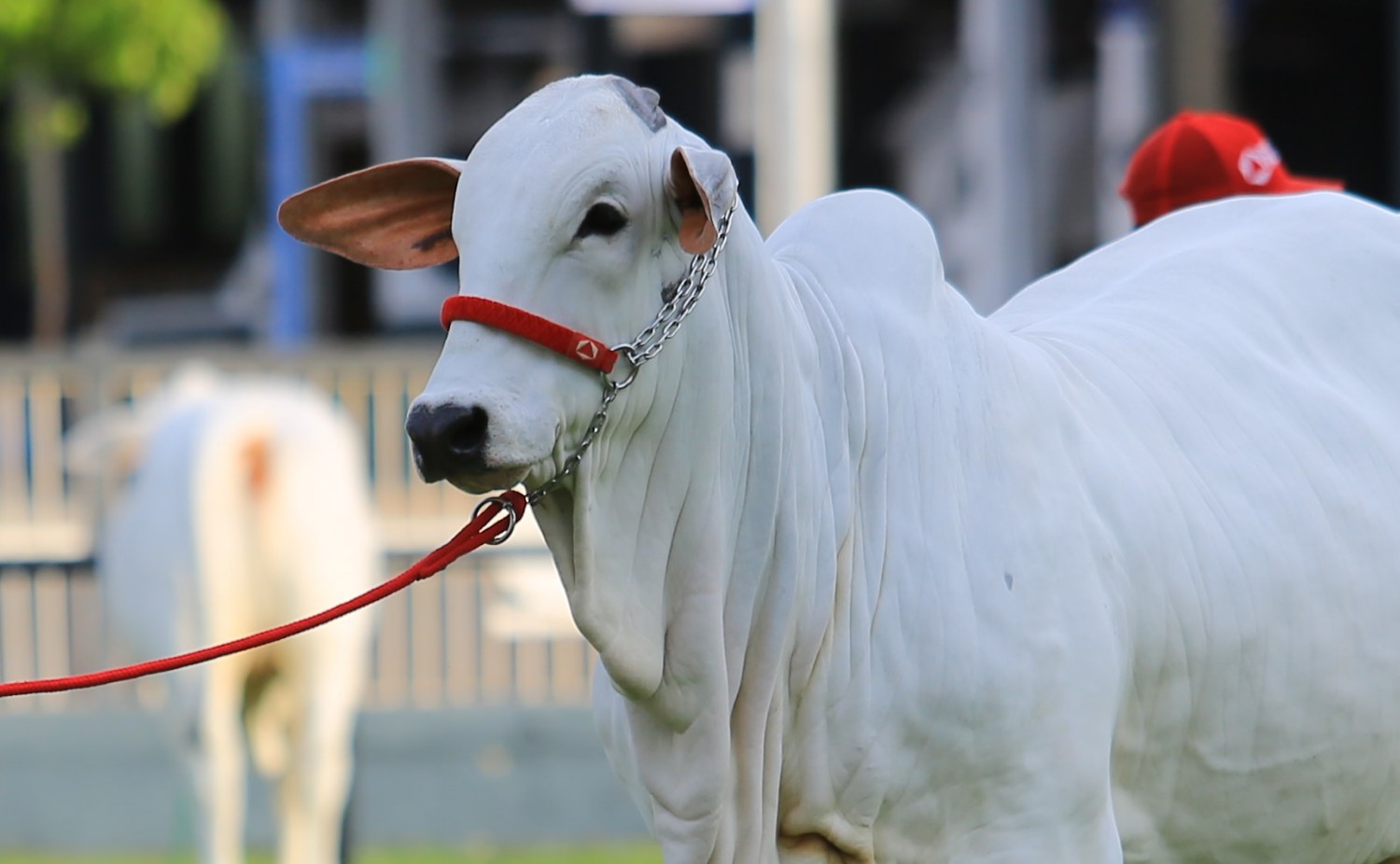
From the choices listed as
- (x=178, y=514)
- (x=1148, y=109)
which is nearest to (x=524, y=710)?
(x=178, y=514)

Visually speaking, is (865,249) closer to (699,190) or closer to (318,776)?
(699,190)

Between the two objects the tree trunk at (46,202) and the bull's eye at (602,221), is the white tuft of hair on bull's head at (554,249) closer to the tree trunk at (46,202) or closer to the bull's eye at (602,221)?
the bull's eye at (602,221)

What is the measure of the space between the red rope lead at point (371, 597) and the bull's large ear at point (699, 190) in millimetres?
434

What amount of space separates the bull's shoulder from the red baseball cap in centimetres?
135

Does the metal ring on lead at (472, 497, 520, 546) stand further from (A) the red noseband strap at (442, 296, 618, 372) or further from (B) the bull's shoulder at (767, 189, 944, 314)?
(B) the bull's shoulder at (767, 189, 944, 314)

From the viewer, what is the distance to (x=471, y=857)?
8680 millimetres

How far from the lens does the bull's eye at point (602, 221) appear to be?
9.16 feet

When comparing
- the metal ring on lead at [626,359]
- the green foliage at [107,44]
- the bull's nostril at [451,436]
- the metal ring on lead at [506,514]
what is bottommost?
the metal ring on lead at [506,514]

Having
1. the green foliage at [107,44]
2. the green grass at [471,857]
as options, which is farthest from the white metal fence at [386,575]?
the green foliage at [107,44]

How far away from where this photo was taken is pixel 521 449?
8.78 ft

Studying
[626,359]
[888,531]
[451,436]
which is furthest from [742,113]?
[451,436]

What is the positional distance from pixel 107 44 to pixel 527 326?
49.4ft

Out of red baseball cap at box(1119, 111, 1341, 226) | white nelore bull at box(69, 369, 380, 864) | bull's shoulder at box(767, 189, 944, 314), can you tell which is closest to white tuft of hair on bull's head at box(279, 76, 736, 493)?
bull's shoulder at box(767, 189, 944, 314)

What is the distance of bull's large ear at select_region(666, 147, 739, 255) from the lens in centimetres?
279
